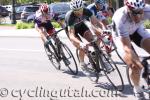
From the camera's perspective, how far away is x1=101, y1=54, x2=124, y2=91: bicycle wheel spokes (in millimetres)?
7969

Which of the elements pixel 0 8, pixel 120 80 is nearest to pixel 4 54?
pixel 120 80

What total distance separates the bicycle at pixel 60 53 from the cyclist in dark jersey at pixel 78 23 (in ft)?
2.53

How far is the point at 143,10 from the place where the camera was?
6.82 m

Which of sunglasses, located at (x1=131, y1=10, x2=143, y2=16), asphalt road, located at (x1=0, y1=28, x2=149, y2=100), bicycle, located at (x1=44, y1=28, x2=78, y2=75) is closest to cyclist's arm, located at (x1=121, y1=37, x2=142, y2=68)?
sunglasses, located at (x1=131, y1=10, x2=143, y2=16)

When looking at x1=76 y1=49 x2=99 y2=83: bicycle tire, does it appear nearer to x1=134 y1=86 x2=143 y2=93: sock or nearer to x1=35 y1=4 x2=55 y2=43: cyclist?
x1=134 y1=86 x2=143 y2=93: sock

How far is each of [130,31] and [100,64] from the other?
138 cm

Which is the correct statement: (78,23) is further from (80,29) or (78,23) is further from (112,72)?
(112,72)

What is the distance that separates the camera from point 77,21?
908 cm

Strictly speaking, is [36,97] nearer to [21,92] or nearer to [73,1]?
[21,92]

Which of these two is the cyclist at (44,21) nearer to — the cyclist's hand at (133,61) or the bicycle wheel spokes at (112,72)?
the bicycle wheel spokes at (112,72)

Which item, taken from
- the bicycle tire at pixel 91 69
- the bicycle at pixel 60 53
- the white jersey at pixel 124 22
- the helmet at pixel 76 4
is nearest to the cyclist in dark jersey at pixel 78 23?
the helmet at pixel 76 4

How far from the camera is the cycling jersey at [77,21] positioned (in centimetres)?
898

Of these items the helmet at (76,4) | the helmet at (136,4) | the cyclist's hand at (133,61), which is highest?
the helmet at (136,4)

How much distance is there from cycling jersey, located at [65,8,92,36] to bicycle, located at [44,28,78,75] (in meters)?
0.82
